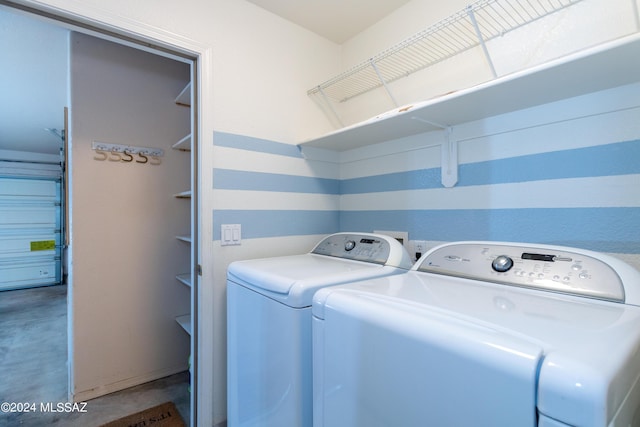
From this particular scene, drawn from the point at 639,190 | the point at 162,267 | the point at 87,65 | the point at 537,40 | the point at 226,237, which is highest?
the point at 87,65

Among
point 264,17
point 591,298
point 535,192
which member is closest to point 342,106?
point 264,17

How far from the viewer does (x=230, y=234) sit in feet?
5.34

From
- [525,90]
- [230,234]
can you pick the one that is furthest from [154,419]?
[525,90]

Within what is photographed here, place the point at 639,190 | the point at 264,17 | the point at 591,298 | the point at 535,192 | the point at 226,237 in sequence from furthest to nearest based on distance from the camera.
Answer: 1. the point at 264,17
2. the point at 226,237
3. the point at 535,192
4. the point at 639,190
5. the point at 591,298

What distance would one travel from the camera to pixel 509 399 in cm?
52

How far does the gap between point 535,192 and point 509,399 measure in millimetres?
1005

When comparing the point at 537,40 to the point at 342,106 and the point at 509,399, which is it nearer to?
the point at 342,106

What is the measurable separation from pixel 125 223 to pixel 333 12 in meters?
2.08

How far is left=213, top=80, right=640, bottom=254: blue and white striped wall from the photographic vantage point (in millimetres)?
1064

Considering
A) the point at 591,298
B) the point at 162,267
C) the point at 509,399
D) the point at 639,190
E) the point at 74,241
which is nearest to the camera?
the point at 509,399

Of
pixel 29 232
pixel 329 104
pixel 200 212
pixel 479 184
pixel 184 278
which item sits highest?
pixel 329 104

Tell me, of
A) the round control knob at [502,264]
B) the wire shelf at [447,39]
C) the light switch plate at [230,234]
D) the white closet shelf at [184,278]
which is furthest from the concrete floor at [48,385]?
the wire shelf at [447,39]

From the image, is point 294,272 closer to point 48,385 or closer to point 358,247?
point 358,247

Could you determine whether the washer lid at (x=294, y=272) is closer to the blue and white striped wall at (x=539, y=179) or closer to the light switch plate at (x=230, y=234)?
the light switch plate at (x=230, y=234)
